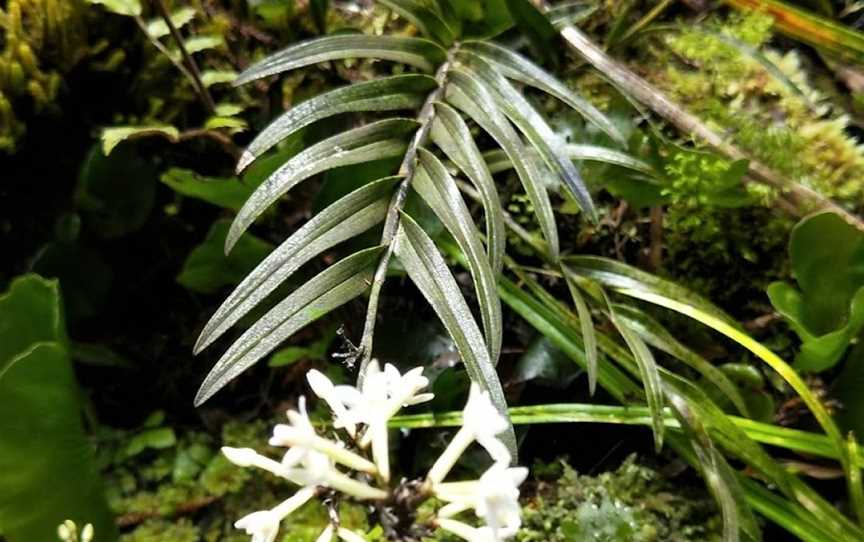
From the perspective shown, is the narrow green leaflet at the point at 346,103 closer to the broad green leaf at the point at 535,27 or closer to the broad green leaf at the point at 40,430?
the broad green leaf at the point at 535,27

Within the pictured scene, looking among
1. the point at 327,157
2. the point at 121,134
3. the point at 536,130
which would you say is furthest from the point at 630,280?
the point at 121,134

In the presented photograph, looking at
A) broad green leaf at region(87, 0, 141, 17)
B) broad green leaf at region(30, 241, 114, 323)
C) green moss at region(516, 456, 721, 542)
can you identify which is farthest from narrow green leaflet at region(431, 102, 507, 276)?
broad green leaf at region(30, 241, 114, 323)

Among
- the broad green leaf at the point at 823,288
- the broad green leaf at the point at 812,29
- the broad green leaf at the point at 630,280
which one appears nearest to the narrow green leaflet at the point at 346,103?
the broad green leaf at the point at 630,280

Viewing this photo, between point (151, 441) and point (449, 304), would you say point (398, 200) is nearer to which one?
point (449, 304)

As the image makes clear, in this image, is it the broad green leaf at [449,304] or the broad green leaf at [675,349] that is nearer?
the broad green leaf at [449,304]

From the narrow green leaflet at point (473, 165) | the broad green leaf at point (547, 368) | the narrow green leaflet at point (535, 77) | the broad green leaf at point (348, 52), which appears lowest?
the broad green leaf at point (547, 368)

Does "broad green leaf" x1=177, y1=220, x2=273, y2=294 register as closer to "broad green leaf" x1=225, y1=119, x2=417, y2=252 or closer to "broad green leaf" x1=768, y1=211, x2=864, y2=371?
"broad green leaf" x1=225, y1=119, x2=417, y2=252

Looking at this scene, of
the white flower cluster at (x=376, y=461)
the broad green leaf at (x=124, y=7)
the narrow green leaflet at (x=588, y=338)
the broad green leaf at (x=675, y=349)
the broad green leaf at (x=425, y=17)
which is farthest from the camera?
the broad green leaf at (x=124, y=7)

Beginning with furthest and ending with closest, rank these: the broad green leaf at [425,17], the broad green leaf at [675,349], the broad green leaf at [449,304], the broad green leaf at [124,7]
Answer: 1. the broad green leaf at [124,7]
2. the broad green leaf at [425,17]
3. the broad green leaf at [675,349]
4. the broad green leaf at [449,304]

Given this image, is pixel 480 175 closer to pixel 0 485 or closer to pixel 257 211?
pixel 257 211
